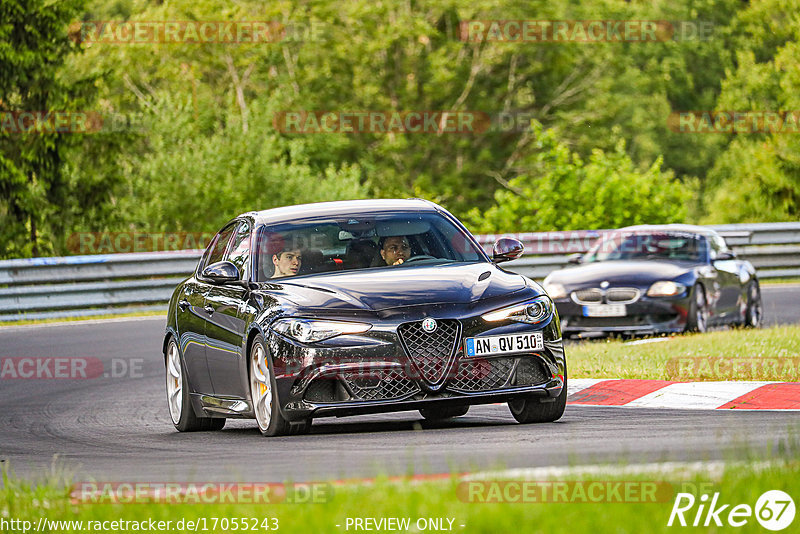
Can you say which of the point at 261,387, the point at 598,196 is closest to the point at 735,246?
the point at 598,196

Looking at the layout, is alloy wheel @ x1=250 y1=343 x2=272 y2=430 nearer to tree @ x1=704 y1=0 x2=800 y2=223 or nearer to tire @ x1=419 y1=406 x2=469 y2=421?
tire @ x1=419 y1=406 x2=469 y2=421

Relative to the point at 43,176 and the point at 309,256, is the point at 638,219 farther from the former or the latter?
the point at 309,256

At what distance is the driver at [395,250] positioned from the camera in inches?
394

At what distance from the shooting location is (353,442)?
849 cm

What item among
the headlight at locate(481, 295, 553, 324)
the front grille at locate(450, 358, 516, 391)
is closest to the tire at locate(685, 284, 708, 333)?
the headlight at locate(481, 295, 553, 324)

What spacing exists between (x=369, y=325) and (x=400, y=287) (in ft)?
1.45

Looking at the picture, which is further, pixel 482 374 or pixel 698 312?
pixel 698 312

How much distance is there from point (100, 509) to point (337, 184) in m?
36.8

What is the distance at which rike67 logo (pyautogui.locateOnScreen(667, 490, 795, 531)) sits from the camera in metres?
4.96

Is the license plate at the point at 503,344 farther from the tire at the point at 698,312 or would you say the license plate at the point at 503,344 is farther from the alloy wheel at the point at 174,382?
the tire at the point at 698,312

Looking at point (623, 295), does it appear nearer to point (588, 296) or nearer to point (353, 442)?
point (588, 296)

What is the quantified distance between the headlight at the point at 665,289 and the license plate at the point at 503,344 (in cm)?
803

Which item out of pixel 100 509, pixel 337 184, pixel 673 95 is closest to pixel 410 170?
pixel 337 184

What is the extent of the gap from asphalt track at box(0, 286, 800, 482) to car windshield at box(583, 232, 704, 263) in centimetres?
705
